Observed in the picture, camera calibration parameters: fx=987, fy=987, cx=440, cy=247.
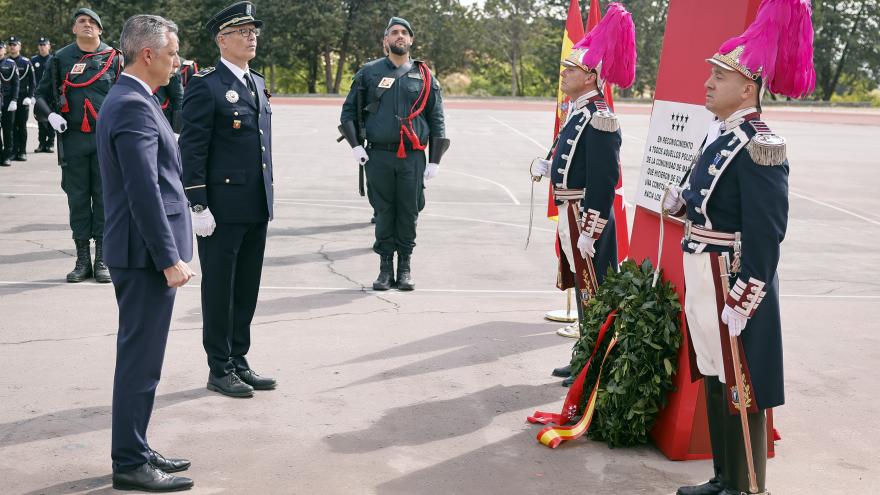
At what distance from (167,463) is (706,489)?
2604 millimetres

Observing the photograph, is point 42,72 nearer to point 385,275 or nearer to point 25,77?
point 25,77

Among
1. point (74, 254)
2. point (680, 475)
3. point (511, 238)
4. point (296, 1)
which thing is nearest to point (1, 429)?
point (680, 475)

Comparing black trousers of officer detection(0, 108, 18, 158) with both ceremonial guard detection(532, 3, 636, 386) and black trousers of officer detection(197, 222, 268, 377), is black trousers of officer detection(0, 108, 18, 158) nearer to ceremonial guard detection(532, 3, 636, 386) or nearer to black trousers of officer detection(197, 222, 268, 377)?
black trousers of officer detection(197, 222, 268, 377)

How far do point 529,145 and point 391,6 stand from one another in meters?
34.0

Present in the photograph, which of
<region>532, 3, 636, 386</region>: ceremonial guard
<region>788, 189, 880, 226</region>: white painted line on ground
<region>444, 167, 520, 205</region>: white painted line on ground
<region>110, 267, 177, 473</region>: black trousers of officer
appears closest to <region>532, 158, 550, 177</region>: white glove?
<region>532, 3, 636, 386</region>: ceremonial guard

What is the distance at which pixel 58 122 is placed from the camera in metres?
9.01

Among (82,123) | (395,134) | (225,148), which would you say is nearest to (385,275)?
(395,134)

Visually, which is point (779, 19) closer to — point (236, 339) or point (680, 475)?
point (680, 475)

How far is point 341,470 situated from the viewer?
4949mm

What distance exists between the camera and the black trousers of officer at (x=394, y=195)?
9078 millimetres

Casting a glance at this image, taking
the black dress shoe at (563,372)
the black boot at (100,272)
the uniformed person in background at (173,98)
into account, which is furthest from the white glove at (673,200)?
the uniformed person in background at (173,98)

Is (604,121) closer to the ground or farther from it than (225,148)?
farther from it

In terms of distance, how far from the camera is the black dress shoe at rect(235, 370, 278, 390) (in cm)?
620

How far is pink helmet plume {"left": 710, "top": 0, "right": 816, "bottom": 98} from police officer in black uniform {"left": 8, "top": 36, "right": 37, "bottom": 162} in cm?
1672
